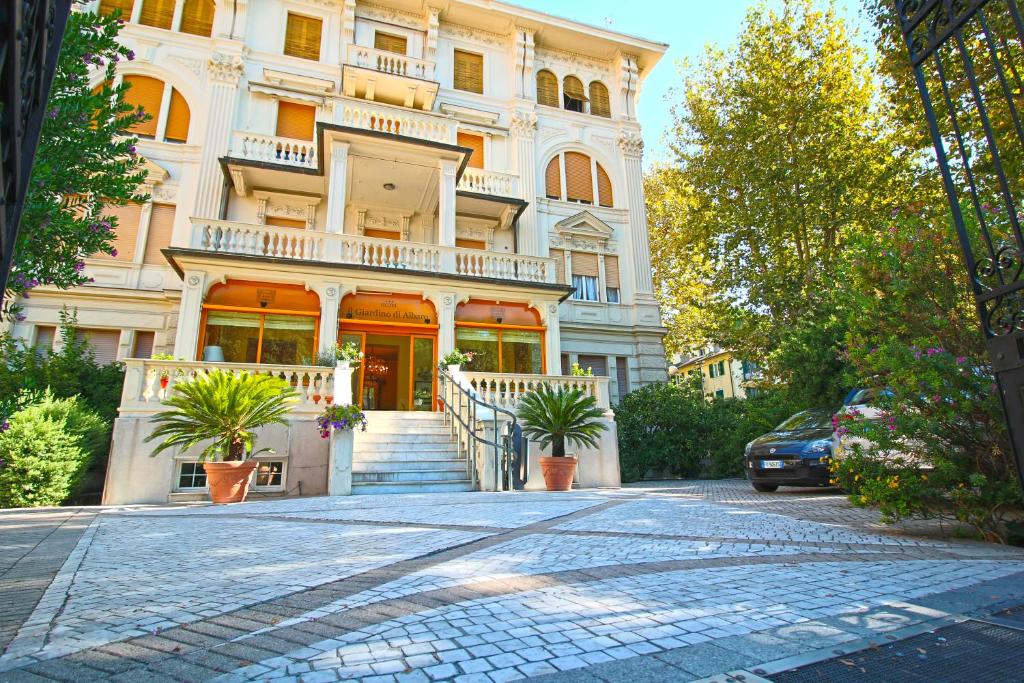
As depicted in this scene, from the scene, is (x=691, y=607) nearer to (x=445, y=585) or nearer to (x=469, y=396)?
(x=445, y=585)

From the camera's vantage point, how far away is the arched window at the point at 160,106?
1650 centimetres

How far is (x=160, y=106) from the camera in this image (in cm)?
1669

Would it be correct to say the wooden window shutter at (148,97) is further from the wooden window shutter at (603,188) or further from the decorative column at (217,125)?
the wooden window shutter at (603,188)

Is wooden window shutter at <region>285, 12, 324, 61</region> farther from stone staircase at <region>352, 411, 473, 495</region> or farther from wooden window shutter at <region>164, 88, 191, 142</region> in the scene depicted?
stone staircase at <region>352, 411, 473, 495</region>

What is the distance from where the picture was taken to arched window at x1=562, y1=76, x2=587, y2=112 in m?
21.9

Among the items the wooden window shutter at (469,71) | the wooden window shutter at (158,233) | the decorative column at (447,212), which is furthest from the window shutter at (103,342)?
the wooden window shutter at (469,71)


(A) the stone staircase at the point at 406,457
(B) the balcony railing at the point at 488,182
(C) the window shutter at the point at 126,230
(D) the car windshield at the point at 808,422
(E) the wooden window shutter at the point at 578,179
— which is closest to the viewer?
(A) the stone staircase at the point at 406,457

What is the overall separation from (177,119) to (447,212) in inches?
360

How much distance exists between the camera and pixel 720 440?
1530 cm

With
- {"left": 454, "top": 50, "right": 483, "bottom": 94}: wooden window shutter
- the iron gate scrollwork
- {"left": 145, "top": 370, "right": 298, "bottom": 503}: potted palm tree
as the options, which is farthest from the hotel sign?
the iron gate scrollwork

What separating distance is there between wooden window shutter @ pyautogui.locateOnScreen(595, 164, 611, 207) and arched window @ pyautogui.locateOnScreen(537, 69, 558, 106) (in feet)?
10.6

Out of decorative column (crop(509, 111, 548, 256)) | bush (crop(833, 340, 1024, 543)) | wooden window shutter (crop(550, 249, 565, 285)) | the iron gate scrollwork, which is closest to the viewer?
the iron gate scrollwork

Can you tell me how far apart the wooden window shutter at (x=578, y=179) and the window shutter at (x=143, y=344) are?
14416 millimetres

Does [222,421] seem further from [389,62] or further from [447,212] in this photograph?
[389,62]
